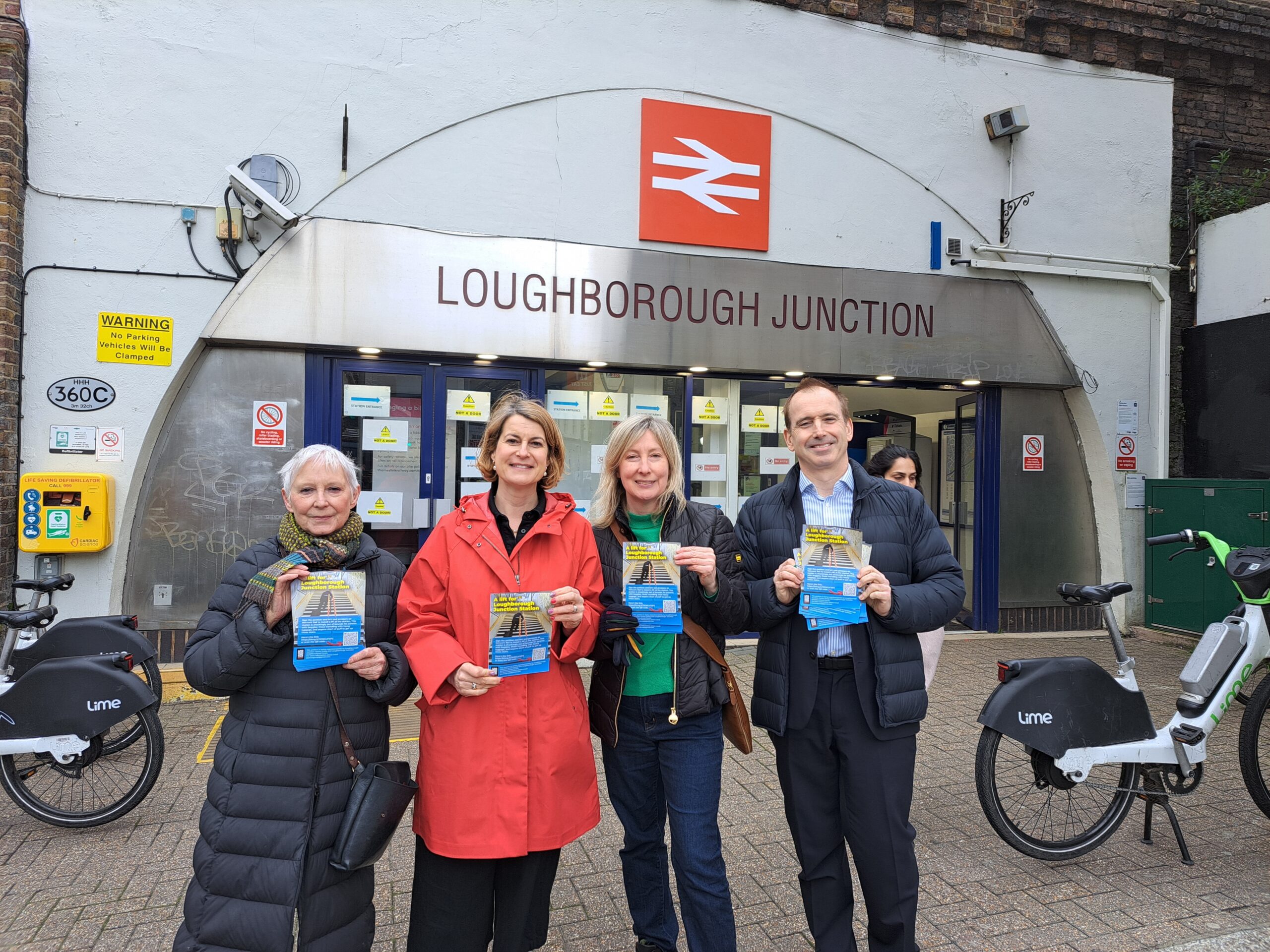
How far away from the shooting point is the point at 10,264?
5.67 m

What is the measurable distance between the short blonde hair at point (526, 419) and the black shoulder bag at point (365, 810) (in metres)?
0.80

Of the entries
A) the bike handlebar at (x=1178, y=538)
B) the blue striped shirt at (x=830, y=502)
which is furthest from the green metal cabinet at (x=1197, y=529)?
the blue striped shirt at (x=830, y=502)

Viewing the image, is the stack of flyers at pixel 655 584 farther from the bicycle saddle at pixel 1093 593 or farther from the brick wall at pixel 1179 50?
the brick wall at pixel 1179 50

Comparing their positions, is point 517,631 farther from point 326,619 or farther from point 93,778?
point 93,778

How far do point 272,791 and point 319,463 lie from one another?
3.08 feet

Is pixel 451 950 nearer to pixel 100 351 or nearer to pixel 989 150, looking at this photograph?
pixel 100 351

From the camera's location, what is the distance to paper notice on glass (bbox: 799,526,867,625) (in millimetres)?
2426

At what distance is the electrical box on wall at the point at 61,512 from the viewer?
573 centimetres

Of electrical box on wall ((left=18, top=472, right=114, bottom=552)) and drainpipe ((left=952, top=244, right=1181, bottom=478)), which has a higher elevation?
drainpipe ((left=952, top=244, right=1181, bottom=478))

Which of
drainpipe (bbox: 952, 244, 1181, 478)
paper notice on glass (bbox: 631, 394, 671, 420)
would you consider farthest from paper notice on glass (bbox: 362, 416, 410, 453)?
drainpipe (bbox: 952, 244, 1181, 478)

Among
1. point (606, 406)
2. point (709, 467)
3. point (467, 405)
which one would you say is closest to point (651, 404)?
point (606, 406)

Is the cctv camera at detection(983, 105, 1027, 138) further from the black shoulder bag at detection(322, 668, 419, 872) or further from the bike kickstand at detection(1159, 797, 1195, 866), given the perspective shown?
the black shoulder bag at detection(322, 668, 419, 872)

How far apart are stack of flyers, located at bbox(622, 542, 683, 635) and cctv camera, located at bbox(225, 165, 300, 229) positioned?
5.16m

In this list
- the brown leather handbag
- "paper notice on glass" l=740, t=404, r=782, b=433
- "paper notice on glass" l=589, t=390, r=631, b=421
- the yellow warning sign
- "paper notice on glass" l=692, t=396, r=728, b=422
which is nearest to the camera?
the brown leather handbag
